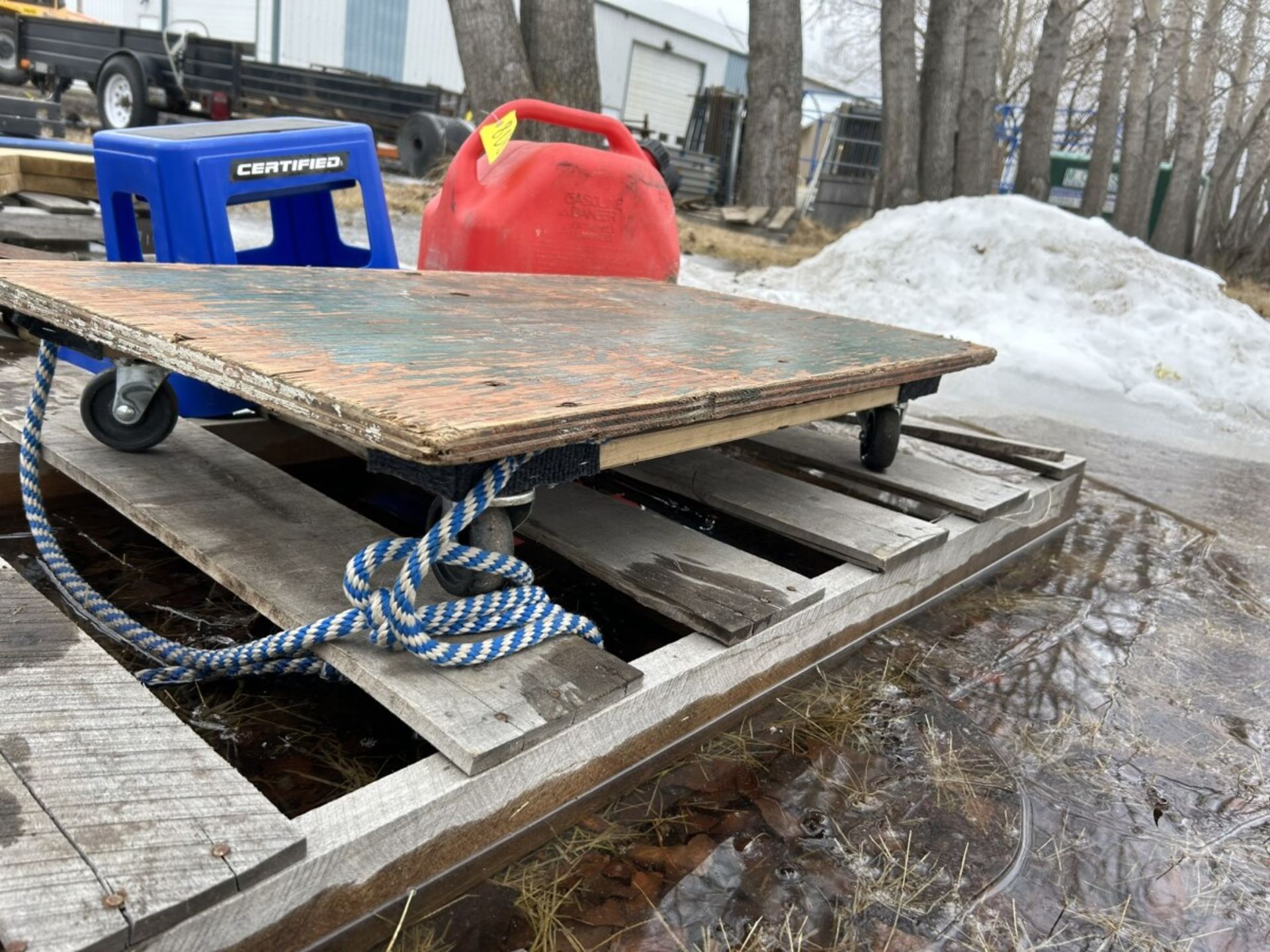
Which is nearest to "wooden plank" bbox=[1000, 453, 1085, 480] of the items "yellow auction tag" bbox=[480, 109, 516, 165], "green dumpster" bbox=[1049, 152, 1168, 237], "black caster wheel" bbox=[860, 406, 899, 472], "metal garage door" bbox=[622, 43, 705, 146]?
"black caster wheel" bbox=[860, 406, 899, 472]

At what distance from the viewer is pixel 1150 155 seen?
1271 cm

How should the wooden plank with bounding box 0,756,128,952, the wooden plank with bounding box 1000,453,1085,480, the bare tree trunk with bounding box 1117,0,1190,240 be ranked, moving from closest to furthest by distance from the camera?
the wooden plank with bounding box 0,756,128,952 < the wooden plank with bounding box 1000,453,1085,480 < the bare tree trunk with bounding box 1117,0,1190,240

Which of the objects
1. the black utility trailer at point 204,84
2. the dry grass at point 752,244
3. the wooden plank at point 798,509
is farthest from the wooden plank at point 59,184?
the black utility trailer at point 204,84

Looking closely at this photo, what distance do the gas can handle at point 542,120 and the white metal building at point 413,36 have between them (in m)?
12.2

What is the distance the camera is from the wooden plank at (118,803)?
1.06m

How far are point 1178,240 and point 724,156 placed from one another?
8539mm

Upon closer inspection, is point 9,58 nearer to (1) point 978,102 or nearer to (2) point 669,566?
(1) point 978,102

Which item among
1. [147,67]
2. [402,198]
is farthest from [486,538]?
[147,67]

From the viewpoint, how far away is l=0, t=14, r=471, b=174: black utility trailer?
38.6 feet

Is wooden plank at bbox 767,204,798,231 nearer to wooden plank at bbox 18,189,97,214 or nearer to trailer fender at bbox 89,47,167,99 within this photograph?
wooden plank at bbox 18,189,97,214

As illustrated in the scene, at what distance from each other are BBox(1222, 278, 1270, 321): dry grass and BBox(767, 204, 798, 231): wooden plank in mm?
4613

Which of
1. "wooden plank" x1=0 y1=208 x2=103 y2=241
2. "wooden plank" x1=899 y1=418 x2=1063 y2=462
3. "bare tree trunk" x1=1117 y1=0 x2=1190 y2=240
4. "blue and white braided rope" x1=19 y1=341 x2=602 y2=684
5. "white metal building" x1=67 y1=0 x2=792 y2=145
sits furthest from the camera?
"white metal building" x1=67 y1=0 x2=792 y2=145

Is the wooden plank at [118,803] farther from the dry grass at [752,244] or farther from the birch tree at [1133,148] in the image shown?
the birch tree at [1133,148]

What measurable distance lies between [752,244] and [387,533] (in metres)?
9.54
